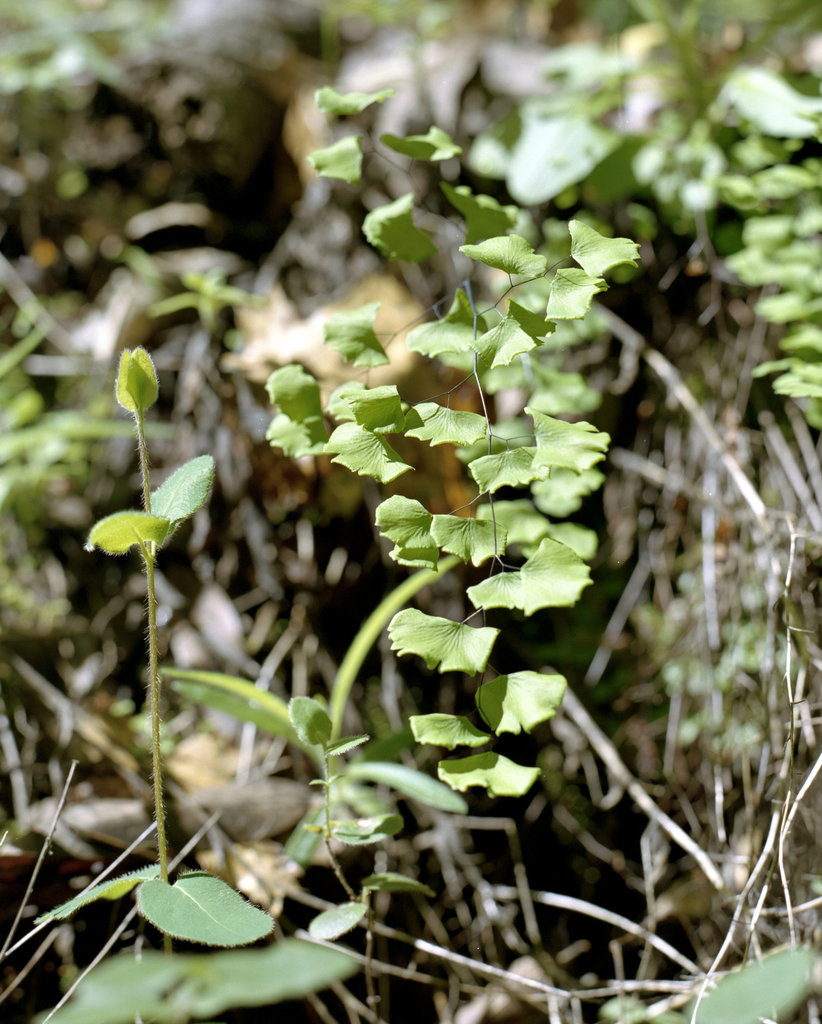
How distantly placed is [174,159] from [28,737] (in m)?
1.71

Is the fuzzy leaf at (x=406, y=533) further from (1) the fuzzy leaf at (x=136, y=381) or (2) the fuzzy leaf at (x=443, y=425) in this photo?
(1) the fuzzy leaf at (x=136, y=381)

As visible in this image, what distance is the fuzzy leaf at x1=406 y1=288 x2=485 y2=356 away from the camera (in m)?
1.02

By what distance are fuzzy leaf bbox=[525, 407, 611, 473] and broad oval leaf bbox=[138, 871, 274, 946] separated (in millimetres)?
579

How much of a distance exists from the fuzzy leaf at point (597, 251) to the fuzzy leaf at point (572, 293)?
0.04ft

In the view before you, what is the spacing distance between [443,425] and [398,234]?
16.9 inches

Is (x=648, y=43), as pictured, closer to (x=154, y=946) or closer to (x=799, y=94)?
(x=799, y=94)

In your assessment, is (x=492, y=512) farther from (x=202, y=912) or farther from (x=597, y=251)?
(x=202, y=912)

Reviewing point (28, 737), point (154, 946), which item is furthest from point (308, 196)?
point (154, 946)

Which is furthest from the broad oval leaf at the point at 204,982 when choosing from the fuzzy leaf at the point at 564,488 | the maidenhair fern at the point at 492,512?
the fuzzy leaf at the point at 564,488

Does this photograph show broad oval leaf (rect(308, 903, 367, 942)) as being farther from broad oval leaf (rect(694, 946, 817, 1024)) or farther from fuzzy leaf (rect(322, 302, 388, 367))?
fuzzy leaf (rect(322, 302, 388, 367))

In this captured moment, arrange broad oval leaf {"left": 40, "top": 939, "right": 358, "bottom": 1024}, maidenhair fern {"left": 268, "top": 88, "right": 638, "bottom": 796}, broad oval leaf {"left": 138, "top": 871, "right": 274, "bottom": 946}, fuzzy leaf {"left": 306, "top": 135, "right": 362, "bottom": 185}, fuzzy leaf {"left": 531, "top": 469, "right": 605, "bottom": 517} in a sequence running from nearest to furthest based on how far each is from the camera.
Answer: broad oval leaf {"left": 40, "top": 939, "right": 358, "bottom": 1024} → broad oval leaf {"left": 138, "top": 871, "right": 274, "bottom": 946} → maidenhair fern {"left": 268, "top": 88, "right": 638, "bottom": 796} → fuzzy leaf {"left": 306, "top": 135, "right": 362, "bottom": 185} → fuzzy leaf {"left": 531, "top": 469, "right": 605, "bottom": 517}

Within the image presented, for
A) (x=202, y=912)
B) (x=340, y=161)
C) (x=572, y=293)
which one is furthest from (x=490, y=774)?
(x=340, y=161)

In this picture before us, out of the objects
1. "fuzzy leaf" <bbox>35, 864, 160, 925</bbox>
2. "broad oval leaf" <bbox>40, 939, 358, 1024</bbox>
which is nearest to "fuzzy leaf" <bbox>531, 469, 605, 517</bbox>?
"fuzzy leaf" <bbox>35, 864, 160, 925</bbox>

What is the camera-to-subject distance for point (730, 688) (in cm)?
138
